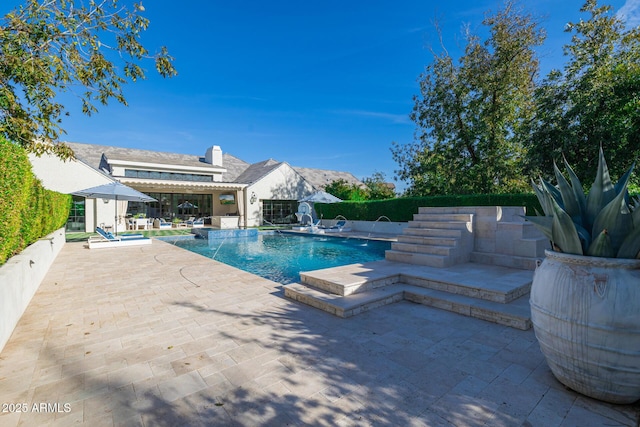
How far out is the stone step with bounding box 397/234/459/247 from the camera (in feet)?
25.1

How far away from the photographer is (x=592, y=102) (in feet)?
42.7

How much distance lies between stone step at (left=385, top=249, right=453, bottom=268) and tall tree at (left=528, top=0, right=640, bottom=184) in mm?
→ 10340

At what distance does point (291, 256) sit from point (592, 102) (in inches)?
602

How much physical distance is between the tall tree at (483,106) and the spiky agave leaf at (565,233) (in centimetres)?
1685

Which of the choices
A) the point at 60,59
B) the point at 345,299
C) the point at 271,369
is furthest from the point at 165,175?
the point at 271,369

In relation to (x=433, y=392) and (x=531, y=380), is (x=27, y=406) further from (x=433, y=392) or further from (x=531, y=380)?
(x=531, y=380)

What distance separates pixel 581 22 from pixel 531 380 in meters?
20.5

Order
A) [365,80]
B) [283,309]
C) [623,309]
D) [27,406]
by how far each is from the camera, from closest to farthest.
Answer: [623,309] < [27,406] < [283,309] < [365,80]

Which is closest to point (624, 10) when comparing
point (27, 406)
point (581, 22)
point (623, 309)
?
point (581, 22)

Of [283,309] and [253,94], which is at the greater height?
[253,94]

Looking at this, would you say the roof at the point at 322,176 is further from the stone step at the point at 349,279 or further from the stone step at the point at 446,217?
the stone step at the point at 349,279

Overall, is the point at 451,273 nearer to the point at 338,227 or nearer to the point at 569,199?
the point at 569,199

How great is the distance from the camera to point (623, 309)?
7.65 feet

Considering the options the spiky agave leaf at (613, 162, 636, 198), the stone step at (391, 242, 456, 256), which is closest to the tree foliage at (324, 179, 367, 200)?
the stone step at (391, 242, 456, 256)
